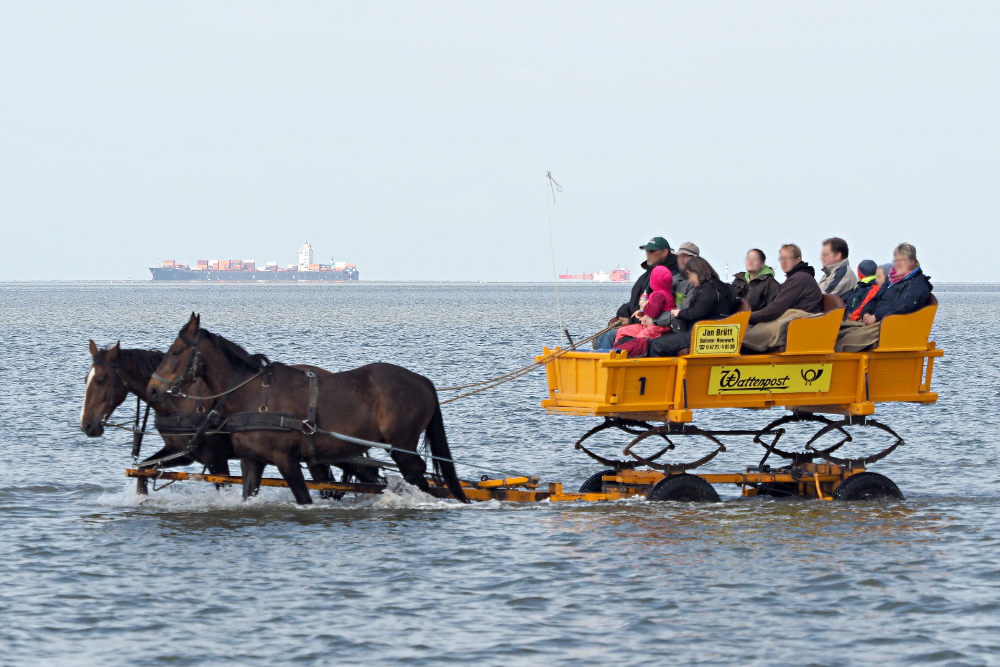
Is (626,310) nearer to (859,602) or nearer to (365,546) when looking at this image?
(365,546)

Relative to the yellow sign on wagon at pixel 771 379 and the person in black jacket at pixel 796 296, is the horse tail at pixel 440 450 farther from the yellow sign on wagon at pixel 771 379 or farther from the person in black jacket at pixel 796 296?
the person in black jacket at pixel 796 296

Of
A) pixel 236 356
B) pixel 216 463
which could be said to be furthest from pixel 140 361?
pixel 216 463

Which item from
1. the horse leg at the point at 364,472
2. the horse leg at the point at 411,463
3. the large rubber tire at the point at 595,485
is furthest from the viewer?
the large rubber tire at the point at 595,485

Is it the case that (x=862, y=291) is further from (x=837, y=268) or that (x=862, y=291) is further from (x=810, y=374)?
(x=810, y=374)

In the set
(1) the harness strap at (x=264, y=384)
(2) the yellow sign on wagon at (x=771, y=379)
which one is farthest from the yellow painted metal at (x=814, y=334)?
(1) the harness strap at (x=264, y=384)

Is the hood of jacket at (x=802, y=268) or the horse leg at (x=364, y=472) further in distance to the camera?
the horse leg at (x=364, y=472)

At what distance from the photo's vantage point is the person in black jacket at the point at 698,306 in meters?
12.5

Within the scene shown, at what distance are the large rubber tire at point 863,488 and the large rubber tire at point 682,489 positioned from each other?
1.47 m

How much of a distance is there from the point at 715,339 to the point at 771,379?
834 millimetres

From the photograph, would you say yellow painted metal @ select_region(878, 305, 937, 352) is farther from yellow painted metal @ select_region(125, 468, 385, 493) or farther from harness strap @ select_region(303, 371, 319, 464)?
harness strap @ select_region(303, 371, 319, 464)

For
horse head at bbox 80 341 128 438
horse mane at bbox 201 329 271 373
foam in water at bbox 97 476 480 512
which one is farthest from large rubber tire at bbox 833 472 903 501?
horse head at bbox 80 341 128 438

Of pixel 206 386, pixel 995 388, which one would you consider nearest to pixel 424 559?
pixel 206 386

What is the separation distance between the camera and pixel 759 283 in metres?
13.4

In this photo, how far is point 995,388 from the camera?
32281 millimetres
